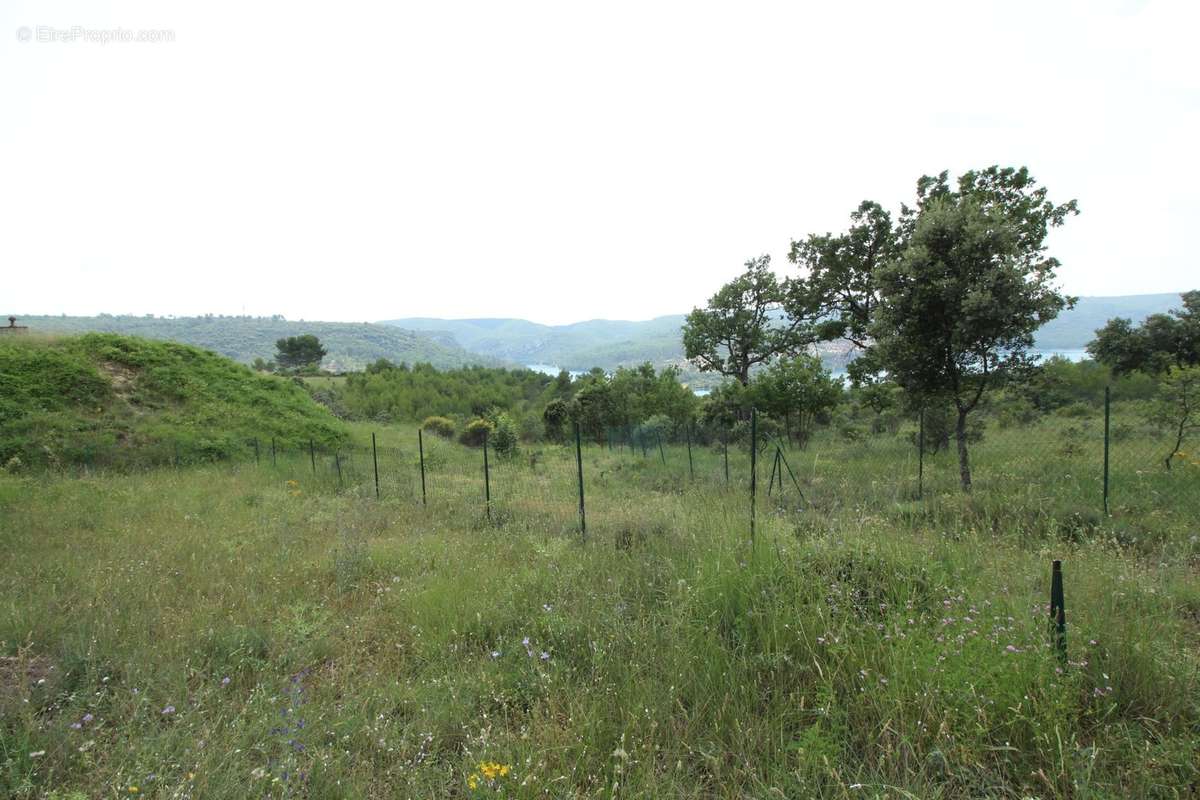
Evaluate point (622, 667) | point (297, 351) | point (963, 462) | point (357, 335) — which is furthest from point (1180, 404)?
point (357, 335)

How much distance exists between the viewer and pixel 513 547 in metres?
5.83

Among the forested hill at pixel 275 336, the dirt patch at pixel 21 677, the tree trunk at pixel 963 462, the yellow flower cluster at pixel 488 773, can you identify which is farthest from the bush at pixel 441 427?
the forested hill at pixel 275 336

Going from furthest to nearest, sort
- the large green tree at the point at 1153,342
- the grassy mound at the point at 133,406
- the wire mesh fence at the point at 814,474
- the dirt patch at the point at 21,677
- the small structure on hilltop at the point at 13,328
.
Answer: the large green tree at the point at 1153,342
the small structure on hilltop at the point at 13,328
the grassy mound at the point at 133,406
the wire mesh fence at the point at 814,474
the dirt patch at the point at 21,677

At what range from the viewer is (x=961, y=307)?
854cm

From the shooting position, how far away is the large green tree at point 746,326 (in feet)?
100

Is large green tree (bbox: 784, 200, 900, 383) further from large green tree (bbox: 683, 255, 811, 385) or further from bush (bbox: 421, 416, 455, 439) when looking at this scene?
bush (bbox: 421, 416, 455, 439)

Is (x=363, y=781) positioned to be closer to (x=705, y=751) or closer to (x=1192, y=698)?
(x=705, y=751)

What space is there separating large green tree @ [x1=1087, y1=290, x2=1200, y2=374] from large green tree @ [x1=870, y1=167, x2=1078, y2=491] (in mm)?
19774

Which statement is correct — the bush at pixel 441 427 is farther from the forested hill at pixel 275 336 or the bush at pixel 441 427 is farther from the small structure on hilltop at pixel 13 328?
the forested hill at pixel 275 336

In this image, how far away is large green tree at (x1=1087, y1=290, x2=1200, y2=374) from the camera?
21.5 meters

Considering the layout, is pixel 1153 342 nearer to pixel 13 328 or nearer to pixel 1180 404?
pixel 1180 404

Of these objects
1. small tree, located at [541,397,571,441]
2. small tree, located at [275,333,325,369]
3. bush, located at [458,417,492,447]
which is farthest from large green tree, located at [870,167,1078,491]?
small tree, located at [275,333,325,369]

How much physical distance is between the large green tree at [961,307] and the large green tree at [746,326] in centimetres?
2088

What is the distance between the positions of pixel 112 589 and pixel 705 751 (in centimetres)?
565
